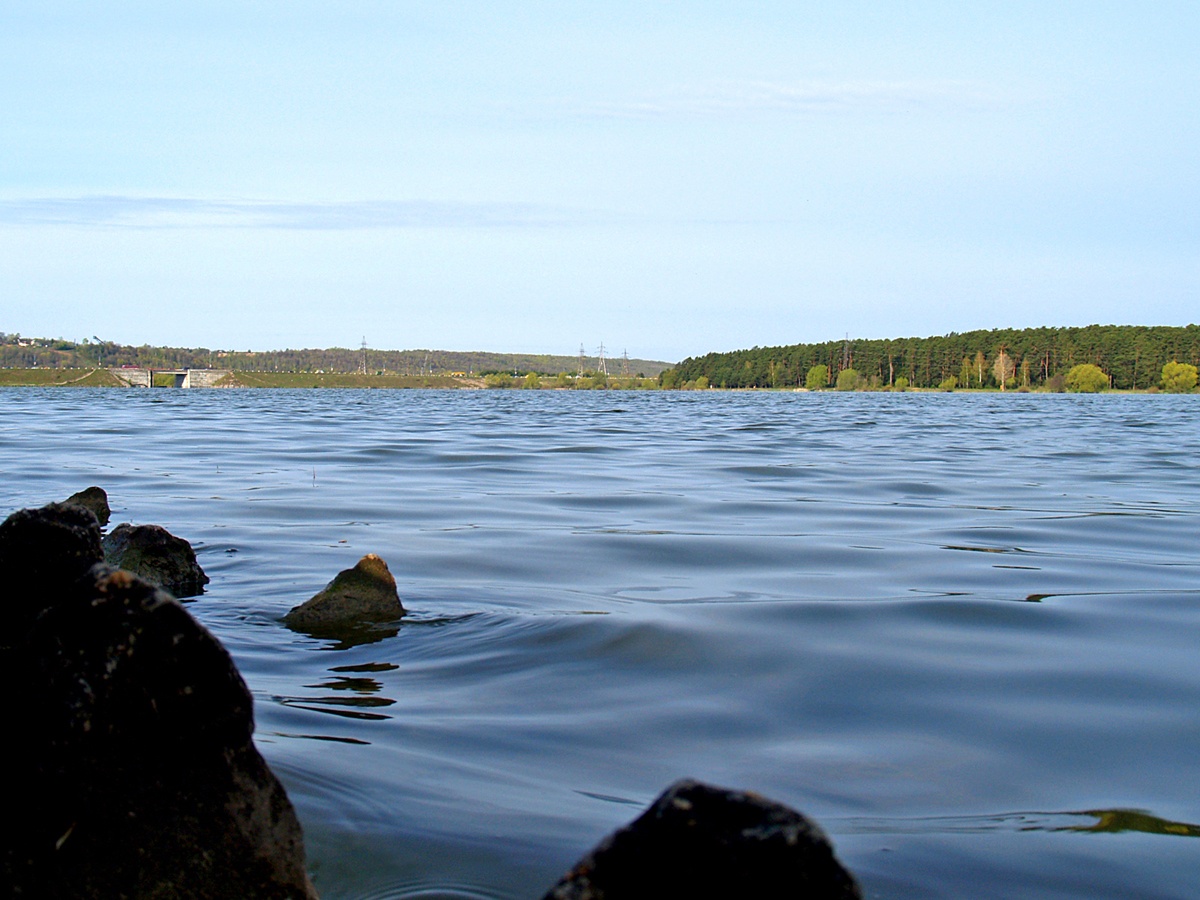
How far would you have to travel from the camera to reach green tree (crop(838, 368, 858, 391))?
182 metres

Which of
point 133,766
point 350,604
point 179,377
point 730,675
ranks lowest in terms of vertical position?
point 730,675

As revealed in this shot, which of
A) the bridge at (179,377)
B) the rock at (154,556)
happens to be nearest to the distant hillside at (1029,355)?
the bridge at (179,377)

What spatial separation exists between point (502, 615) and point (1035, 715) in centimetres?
335

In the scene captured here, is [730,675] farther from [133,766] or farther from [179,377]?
[179,377]

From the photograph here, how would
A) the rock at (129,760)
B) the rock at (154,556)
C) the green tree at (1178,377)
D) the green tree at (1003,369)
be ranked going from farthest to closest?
1. the green tree at (1003,369)
2. the green tree at (1178,377)
3. the rock at (154,556)
4. the rock at (129,760)

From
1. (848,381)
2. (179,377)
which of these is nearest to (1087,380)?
(848,381)

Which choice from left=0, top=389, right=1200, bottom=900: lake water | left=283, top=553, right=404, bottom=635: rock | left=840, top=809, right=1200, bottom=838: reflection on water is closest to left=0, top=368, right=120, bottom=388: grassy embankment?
left=0, top=389, right=1200, bottom=900: lake water

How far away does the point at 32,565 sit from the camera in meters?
3.49

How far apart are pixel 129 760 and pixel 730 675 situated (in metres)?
3.86

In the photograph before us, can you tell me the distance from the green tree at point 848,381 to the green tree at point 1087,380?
38.2 meters

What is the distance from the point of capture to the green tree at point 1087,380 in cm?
14838

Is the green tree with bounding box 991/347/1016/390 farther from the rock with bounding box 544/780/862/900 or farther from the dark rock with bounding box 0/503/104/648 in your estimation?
the rock with bounding box 544/780/862/900

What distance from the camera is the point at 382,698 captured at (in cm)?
530

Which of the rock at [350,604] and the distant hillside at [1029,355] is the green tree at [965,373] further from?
the rock at [350,604]
